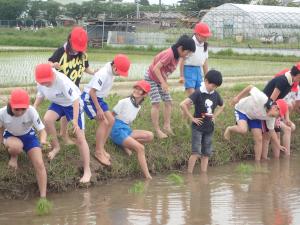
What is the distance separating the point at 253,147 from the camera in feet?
31.0

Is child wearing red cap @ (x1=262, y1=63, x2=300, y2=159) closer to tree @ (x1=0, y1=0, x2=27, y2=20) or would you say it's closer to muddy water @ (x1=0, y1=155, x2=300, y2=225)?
muddy water @ (x1=0, y1=155, x2=300, y2=225)

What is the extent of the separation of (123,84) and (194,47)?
5.73 meters

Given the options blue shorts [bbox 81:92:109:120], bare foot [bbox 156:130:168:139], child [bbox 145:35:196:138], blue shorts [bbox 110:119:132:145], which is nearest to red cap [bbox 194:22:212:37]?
child [bbox 145:35:196:138]

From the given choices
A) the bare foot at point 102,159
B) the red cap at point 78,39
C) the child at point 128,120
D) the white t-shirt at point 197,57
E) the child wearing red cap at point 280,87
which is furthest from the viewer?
the white t-shirt at point 197,57

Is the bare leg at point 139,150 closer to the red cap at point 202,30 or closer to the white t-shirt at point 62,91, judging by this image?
the white t-shirt at point 62,91

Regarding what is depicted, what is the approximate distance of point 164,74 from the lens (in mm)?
8680

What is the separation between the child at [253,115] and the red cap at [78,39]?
263cm

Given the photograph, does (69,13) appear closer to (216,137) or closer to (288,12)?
(288,12)

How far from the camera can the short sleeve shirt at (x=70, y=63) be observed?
7.61 m

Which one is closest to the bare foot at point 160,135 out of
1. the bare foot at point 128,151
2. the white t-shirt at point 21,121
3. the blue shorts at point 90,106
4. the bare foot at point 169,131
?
the bare foot at point 169,131

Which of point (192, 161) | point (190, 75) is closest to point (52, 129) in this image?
point (192, 161)

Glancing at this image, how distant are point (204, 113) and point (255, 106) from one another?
122 cm

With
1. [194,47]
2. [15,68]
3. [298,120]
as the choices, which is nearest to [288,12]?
[15,68]

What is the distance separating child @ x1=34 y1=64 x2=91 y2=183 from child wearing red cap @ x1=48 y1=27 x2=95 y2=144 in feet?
1.26
